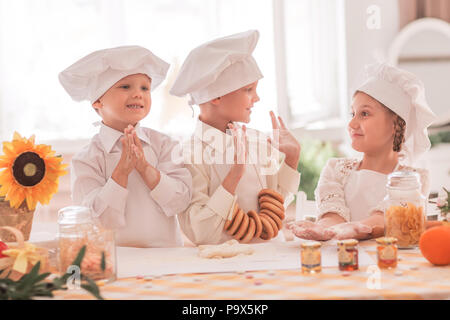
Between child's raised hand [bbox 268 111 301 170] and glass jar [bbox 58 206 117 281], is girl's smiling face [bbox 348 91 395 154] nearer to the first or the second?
child's raised hand [bbox 268 111 301 170]

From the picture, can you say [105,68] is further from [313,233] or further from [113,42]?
[113,42]

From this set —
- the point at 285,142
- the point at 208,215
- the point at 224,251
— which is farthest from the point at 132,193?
the point at 285,142

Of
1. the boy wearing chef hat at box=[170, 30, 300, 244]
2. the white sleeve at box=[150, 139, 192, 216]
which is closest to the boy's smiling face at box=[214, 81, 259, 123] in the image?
the boy wearing chef hat at box=[170, 30, 300, 244]

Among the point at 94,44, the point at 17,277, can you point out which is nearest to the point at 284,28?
the point at 94,44

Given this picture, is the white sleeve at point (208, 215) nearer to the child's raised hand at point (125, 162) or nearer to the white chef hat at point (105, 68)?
the child's raised hand at point (125, 162)

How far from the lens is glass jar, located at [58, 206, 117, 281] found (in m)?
1.22

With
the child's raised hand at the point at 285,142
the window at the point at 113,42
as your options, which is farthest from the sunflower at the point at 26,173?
the window at the point at 113,42

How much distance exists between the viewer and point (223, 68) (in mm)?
1589

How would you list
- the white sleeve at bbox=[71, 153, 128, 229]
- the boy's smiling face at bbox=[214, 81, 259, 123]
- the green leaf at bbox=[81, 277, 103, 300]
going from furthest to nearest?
1. the boy's smiling face at bbox=[214, 81, 259, 123]
2. the white sleeve at bbox=[71, 153, 128, 229]
3. the green leaf at bbox=[81, 277, 103, 300]

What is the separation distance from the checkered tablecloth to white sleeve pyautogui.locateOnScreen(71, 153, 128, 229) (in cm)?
31

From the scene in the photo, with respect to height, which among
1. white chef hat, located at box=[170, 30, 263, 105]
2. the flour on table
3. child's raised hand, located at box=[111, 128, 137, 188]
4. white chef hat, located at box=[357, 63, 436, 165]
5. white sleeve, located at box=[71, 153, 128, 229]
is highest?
white chef hat, located at box=[170, 30, 263, 105]

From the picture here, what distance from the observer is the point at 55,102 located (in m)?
4.46

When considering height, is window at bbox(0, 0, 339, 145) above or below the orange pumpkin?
above
